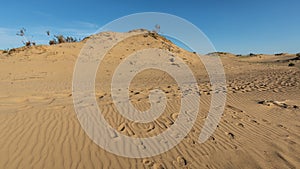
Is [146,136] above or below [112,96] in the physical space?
below

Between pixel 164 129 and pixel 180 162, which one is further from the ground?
pixel 164 129

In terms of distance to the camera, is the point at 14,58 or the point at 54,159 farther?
the point at 14,58

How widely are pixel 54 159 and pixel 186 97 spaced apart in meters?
4.83

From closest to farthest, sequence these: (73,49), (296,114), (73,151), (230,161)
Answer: (230,161) → (73,151) → (296,114) → (73,49)

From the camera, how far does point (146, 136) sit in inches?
175

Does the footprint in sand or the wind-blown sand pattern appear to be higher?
the wind-blown sand pattern

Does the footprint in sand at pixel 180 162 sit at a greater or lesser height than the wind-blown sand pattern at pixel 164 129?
lesser

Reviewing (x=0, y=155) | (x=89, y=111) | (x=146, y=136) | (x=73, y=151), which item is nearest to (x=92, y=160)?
(x=73, y=151)

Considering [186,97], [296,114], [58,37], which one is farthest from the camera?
[58,37]

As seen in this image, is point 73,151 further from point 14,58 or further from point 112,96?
point 14,58

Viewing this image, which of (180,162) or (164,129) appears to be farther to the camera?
(164,129)

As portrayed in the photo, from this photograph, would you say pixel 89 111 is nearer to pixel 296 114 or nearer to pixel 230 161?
pixel 230 161

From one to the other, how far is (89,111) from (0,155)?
2.35 meters

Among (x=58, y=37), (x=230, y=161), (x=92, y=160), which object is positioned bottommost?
(x=230, y=161)
